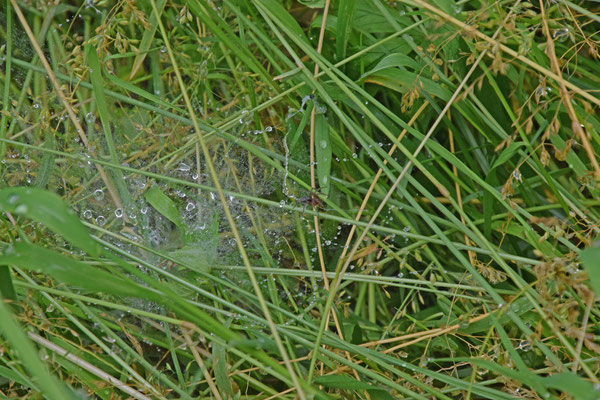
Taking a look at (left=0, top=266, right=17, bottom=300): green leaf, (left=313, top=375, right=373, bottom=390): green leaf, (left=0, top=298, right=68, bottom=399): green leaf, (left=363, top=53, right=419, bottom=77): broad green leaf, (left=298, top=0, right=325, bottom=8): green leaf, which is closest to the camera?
(left=0, top=298, right=68, bottom=399): green leaf

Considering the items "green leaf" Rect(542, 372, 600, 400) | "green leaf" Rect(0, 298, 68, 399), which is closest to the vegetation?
"green leaf" Rect(542, 372, 600, 400)

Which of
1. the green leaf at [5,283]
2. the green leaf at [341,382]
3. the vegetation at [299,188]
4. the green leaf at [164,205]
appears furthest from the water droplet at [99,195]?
the green leaf at [341,382]

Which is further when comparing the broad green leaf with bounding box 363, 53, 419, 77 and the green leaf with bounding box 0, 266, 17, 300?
the broad green leaf with bounding box 363, 53, 419, 77

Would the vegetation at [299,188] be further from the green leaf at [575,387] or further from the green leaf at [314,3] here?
the green leaf at [575,387]

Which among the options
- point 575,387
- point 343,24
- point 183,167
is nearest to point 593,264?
point 575,387

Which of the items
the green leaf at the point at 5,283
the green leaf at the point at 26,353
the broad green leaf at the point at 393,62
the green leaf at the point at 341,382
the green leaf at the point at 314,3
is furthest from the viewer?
the green leaf at the point at 314,3

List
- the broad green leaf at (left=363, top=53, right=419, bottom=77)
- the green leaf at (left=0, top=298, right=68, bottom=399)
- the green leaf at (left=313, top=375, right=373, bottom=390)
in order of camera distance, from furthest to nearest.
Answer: the broad green leaf at (left=363, top=53, right=419, bottom=77) → the green leaf at (left=313, top=375, right=373, bottom=390) → the green leaf at (left=0, top=298, right=68, bottom=399)

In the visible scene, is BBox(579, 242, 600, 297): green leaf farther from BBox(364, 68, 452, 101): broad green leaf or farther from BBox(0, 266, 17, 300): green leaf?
BBox(0, 266, 17, 300): green leaf

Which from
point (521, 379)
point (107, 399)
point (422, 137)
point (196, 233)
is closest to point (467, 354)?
point (521, 379)
